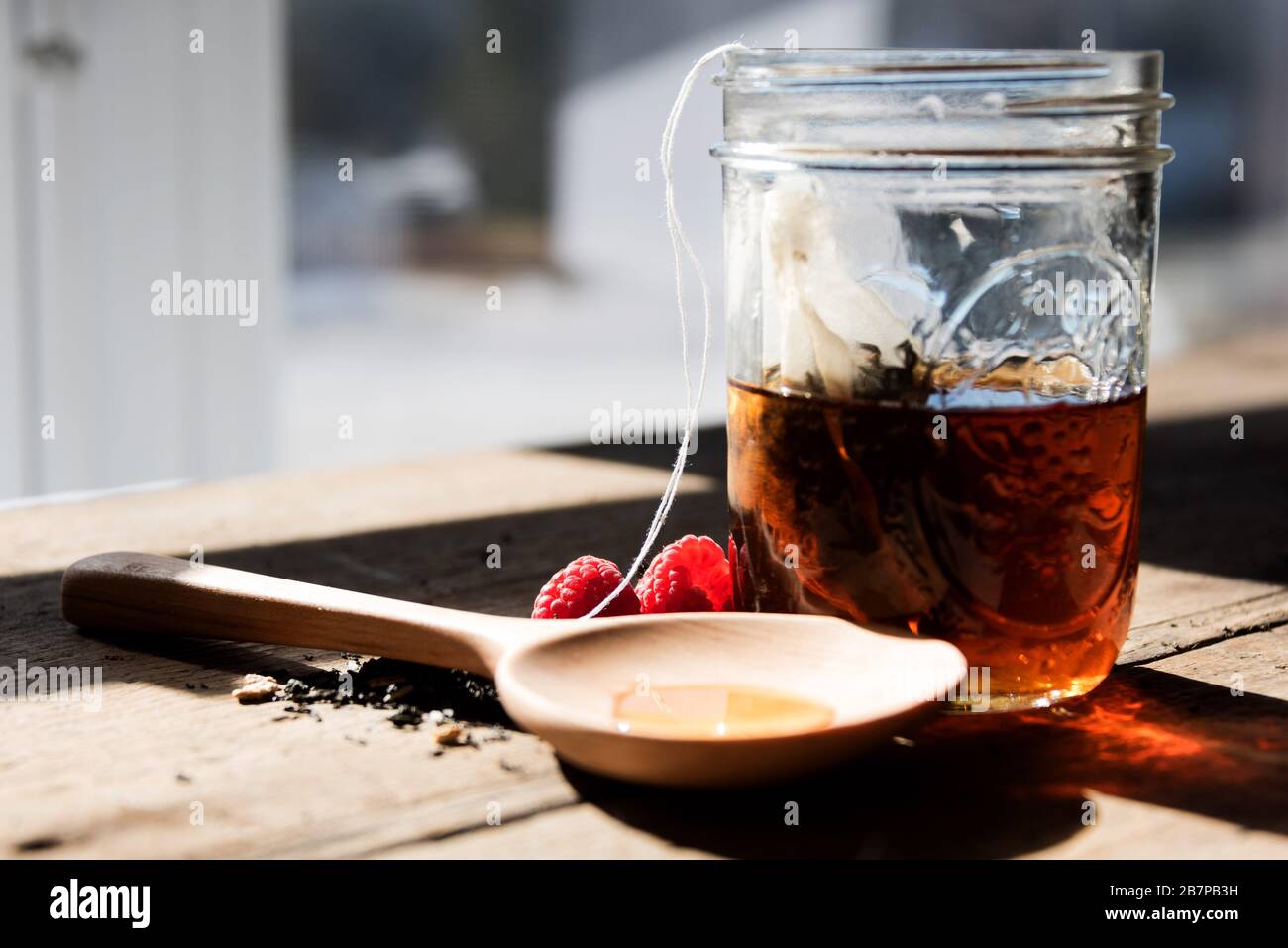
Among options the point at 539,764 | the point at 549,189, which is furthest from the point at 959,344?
the point at 549,189

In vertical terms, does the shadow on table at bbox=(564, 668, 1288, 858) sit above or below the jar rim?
below

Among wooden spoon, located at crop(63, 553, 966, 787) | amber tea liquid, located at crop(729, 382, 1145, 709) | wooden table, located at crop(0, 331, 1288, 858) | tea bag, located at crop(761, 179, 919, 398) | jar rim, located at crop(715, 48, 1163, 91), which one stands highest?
jar rim, located at crop(715, 48, 1163, 91)

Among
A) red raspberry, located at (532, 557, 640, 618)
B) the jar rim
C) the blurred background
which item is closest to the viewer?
the jar rim

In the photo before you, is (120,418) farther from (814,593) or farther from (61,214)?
(814,593)

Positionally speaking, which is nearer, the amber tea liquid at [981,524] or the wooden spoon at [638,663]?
the wooden spoon at [638,663]

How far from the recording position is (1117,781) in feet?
2.10

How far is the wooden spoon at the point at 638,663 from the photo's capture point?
0.60 m

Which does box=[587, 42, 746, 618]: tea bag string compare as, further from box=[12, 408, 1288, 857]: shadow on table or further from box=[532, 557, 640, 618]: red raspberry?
box=[12, 408, 1288, 857]: shadow on table

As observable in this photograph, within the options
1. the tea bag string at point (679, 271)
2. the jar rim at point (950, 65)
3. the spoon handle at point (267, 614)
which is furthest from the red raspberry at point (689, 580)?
the jar rim at point (950, 65)

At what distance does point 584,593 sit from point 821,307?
21 cm

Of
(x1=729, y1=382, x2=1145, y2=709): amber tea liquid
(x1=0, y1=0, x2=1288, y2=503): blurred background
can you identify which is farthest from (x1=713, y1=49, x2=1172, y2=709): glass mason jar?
(x1=0, y1=0, x2=1288, y2=503): blurred background

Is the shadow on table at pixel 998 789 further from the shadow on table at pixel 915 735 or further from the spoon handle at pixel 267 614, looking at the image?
the spoon handle at pixel 267 614

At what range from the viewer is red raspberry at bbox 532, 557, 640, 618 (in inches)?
32.3

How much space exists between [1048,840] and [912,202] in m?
0.33
